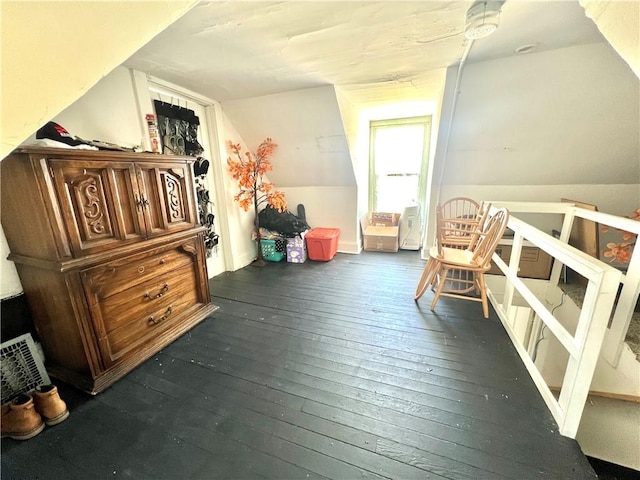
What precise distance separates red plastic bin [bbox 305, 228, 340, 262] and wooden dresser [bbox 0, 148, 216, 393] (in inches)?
76.1

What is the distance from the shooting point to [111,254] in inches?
59.0

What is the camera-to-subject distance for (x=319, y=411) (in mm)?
1373

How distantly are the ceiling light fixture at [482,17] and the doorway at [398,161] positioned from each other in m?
2.69

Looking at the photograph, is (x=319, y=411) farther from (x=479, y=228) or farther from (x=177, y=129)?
(x=177, y=129)

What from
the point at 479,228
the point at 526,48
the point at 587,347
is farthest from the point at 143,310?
the point at 526,48

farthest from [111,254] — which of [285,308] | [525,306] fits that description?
[525,306]

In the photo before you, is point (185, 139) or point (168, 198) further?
point (185, 139)

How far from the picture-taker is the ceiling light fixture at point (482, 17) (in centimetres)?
130

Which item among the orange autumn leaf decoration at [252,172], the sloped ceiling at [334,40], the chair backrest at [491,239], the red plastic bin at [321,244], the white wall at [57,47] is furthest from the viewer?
the red plastic bin at [321,244]

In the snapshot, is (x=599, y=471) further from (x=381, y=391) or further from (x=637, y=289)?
(x=381, y=391)

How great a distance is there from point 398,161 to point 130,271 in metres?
3.92

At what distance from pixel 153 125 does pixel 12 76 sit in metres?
1.83

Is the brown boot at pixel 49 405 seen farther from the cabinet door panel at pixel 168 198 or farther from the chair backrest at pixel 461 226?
the chair backrest at pixel 461 226

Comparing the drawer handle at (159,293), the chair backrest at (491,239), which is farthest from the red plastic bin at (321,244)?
the drawer handle at (159,293)
